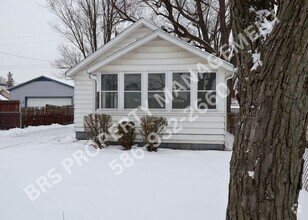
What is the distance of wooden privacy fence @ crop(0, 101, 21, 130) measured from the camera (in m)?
16.6

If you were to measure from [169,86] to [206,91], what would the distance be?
4.42 feet

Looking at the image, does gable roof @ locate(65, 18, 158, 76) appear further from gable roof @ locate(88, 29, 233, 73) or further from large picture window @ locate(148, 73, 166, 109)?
large picture window @ locate(148, 73, 166, 109)

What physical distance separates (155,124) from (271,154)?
730cm

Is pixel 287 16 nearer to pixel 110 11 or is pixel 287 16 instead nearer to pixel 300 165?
pixel 300 165

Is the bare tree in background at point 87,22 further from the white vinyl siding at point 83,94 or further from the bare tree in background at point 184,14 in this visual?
the white vinyl siding at point 83,94

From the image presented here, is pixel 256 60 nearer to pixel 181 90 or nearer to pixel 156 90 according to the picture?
pixel 181 90

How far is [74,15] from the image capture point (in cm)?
2389

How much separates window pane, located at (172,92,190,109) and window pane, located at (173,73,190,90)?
0.72 ft

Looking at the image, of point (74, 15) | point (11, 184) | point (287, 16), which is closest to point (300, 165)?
point (287, 16)

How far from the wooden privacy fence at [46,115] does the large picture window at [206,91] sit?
41.3ft

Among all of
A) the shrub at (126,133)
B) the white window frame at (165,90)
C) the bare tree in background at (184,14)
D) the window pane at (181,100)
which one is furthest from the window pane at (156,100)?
the bare tree in background at (184,14)

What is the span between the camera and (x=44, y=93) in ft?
91.7

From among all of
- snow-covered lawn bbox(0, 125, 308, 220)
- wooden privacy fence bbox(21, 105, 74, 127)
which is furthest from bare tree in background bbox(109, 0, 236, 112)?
snow-covered lawn bbox(0, 125, 308, 220)

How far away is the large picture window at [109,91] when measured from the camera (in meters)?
10.4
